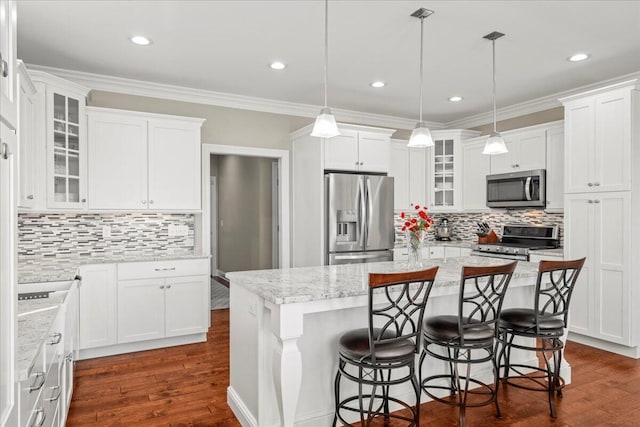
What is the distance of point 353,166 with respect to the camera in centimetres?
484

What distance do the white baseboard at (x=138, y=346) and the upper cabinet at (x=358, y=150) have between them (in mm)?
2302

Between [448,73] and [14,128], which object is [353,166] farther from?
[14,128]

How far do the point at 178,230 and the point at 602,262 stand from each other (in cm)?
435

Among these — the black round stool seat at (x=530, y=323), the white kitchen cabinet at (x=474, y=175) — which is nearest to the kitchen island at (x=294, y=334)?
the black round stool seat at (x=530, y=323)

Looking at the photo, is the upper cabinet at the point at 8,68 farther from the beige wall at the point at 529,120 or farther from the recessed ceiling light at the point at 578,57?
the beige wall at the point at 529,120

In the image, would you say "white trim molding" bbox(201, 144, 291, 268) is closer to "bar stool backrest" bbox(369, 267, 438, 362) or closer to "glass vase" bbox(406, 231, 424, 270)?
"glass vase" bbox(406, 231, 424, 270)

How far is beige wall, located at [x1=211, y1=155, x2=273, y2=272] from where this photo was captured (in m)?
7.24

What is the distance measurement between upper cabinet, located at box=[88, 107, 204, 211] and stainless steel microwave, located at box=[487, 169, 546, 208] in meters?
3.65

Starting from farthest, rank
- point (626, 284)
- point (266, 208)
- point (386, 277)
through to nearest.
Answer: point (266, 208) < point (626, 284) < point (386, 277)

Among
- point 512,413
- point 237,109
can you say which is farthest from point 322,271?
point 237,109

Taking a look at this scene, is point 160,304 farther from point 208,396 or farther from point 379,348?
point 379,348


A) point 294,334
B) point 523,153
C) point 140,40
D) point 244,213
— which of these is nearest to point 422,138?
point 294,334

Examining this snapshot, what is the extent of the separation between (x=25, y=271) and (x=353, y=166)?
329 cm

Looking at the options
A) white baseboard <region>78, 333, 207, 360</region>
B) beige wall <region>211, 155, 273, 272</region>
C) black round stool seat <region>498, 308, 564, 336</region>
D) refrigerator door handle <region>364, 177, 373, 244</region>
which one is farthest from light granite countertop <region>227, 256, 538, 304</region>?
beige wall <region>211, 155, 273, 272</region>
